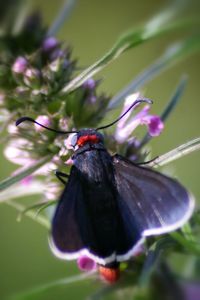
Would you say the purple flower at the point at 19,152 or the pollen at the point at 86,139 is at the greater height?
the purple flower at the point at 19,152

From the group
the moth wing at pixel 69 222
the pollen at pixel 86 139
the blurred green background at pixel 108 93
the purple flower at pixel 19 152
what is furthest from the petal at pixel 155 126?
the blurred green background at pixel 108 93

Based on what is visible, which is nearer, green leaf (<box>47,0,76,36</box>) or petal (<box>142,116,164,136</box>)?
petal (<box>142,116,164,136</box>)

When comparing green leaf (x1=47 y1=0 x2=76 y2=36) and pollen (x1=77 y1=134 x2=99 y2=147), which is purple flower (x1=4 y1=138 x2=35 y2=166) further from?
green leaf (x1=47 y1=0 x2=76 y2=36)

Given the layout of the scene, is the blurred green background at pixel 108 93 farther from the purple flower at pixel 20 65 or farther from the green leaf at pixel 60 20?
the purple flower at pixel 20 65

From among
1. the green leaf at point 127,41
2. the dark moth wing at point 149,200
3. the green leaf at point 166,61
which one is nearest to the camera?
the dark moth wing at point 149,200

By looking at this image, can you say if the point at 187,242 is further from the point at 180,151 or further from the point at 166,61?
the point at 166,61

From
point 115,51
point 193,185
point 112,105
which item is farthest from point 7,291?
point 115,51

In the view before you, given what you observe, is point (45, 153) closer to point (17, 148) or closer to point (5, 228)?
point (17, 148)

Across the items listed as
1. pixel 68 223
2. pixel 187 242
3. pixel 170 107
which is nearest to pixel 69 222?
pixel 68 223

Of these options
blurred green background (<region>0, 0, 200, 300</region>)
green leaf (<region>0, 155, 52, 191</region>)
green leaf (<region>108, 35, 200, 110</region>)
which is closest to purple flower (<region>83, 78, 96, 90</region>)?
green leaf (<region>108, 35, 200, 110</region>)
